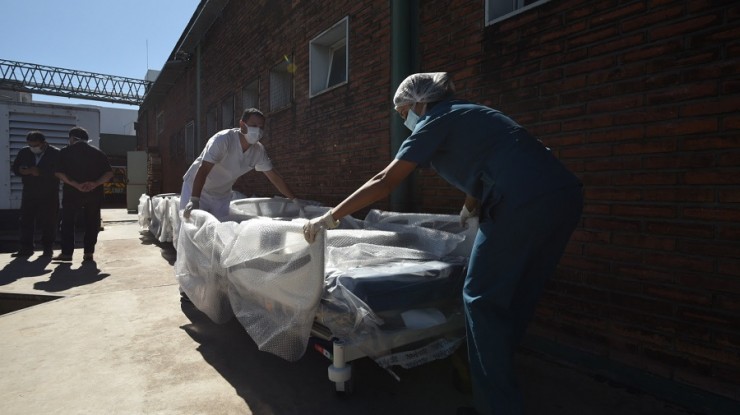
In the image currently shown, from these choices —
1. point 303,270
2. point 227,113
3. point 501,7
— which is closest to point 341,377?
point 303,270

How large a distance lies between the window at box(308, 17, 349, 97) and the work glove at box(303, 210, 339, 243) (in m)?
4.01

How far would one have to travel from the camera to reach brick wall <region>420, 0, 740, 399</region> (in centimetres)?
196

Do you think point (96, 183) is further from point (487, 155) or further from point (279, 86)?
point (487, 155)

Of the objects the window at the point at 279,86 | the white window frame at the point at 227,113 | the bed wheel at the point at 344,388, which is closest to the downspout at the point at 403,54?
the bed wheel at the point at 344,388

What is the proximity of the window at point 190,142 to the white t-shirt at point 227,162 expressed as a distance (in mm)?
8562

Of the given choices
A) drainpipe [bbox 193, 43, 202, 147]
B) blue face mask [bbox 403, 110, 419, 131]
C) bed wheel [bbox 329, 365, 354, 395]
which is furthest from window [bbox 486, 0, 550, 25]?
drainpipe [bbox 193, 43, 202, 147]

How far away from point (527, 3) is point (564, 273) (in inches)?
81.1

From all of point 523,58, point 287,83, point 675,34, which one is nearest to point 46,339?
point 523,58

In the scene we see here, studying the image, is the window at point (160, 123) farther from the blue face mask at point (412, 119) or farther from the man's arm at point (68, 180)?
the blue face mask at point (412, 119)

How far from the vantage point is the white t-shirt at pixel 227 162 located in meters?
3.96

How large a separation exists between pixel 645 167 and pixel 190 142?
12.7 meters

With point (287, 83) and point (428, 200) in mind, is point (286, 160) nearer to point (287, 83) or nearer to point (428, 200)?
point (287, 83)

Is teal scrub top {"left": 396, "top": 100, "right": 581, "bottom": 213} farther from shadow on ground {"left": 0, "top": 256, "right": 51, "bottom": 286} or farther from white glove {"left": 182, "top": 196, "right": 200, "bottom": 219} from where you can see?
shadow on ground {"left": 0, "top": 256, "right": 51, "bottom": 286}

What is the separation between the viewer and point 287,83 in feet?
23.7
